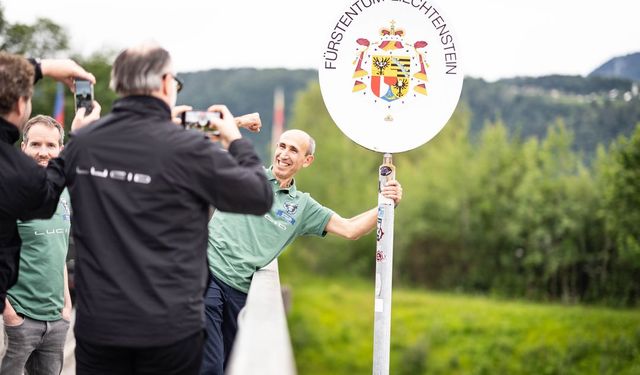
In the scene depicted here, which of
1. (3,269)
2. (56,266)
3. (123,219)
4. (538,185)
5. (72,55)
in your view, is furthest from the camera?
(538,185)

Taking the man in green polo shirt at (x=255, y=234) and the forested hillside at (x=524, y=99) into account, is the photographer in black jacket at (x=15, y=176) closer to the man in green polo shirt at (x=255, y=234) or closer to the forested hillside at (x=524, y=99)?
the man in green polo shirt at (x=255, y=234)

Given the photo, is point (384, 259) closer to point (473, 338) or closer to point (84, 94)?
point (84, 94)

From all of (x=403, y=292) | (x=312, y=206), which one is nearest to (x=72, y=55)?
(x=403, y=292)

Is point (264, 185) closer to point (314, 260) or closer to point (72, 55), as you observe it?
point (72, 55)

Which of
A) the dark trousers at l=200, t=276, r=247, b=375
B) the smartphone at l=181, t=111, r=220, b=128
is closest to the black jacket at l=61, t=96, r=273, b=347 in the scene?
the smartphone at l=181, t=111, r=220, b=128

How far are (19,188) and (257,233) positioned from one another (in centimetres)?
220

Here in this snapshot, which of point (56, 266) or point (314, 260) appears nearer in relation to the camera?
point (56, 266)

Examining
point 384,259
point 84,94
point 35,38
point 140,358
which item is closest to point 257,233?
point 384,259

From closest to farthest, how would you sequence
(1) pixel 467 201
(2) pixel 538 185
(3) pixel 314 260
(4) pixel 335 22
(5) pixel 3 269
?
(5) pixel 3 269
(4) pixel 335 22
(2) pixel 538 185
(1) pixel 467 201
(3) pixel 314 260

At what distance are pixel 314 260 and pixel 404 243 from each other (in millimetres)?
8335

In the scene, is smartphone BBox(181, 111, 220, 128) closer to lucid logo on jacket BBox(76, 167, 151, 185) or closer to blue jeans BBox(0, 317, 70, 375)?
lucid logo on jacket BBox(76, 167, 151, 185)

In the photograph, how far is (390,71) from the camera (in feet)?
17.0

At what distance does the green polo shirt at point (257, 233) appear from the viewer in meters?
5.16

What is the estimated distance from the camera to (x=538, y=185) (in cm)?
6200
